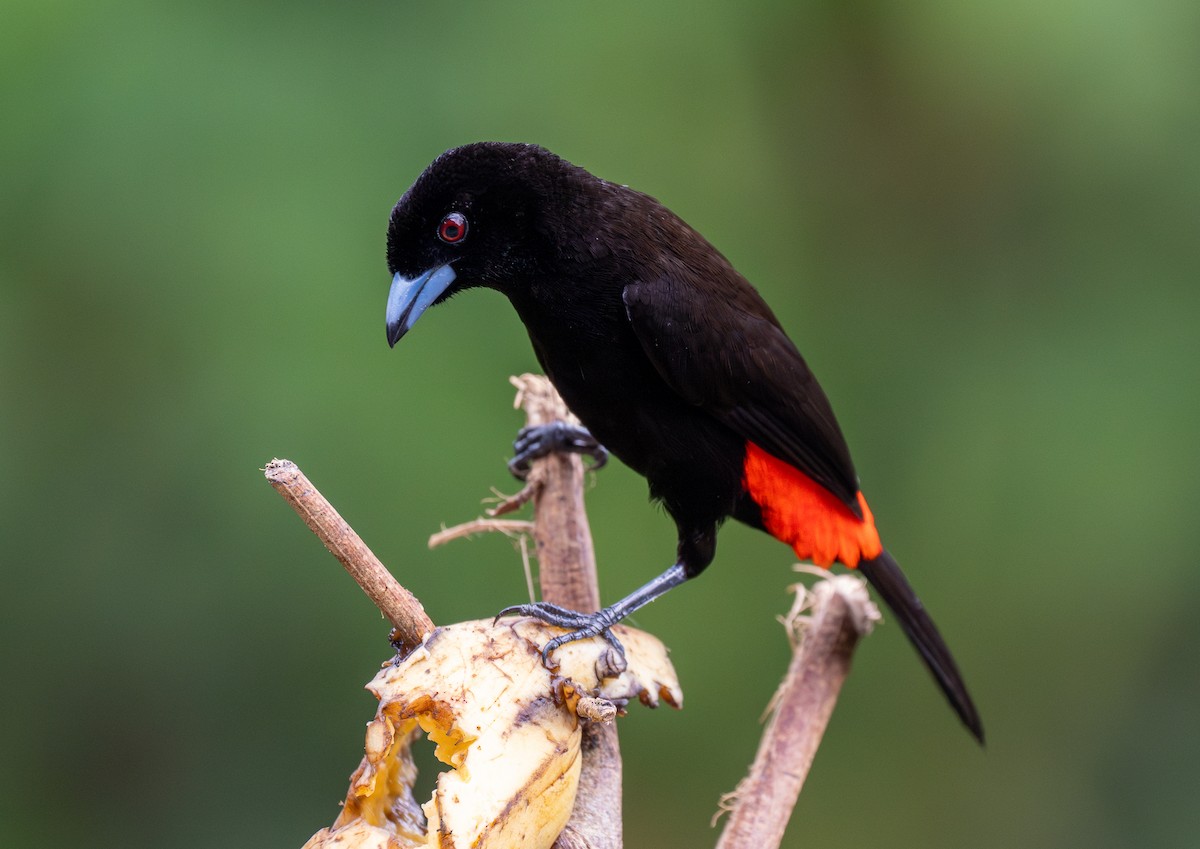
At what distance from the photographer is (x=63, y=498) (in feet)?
8.88

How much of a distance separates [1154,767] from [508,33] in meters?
2.49

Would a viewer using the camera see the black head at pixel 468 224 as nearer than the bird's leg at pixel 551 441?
Yes

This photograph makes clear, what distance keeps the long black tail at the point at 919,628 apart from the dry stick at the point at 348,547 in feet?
3.93

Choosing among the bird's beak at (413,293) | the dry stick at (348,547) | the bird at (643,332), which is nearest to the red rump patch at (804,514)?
the bird at (643,332)

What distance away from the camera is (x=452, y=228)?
1.95m

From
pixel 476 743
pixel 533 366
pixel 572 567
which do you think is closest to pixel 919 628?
Result: pixel 572 567

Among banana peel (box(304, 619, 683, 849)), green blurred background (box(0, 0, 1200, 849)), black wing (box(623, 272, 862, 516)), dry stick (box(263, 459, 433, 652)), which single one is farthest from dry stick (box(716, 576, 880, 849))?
green blurred background (box(0, 0, 1200, 849))

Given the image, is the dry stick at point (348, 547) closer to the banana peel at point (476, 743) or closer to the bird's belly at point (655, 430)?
the banana peel at point (476, 743)

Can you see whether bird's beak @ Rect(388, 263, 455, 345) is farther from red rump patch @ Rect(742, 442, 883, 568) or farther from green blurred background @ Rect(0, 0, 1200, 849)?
green blurred background @ Rect(0, 0, 1200, 849)

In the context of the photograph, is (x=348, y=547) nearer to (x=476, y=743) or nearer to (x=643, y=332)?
(x=476, y=743)

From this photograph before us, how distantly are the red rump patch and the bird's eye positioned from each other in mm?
656

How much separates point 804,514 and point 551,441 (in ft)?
1.64

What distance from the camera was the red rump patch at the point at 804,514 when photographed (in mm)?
2217

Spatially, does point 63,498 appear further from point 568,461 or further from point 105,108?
point 568,461
